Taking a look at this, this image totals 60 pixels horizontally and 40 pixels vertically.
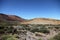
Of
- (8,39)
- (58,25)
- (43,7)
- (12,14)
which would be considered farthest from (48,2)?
(8,39)

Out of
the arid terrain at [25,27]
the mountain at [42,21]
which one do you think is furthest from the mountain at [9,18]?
the mountain at [42,21]

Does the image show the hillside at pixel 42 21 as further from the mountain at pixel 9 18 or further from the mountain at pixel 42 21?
the mountain at pixel 9 18

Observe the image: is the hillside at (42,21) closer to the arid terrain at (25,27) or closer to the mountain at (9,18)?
the arid terrain at (25,27)

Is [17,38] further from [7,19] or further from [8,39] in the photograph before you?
[7,19]

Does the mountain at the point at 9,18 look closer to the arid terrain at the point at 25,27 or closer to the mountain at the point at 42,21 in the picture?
the arid terrain at the point at 25,27

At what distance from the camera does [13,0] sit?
8.35m

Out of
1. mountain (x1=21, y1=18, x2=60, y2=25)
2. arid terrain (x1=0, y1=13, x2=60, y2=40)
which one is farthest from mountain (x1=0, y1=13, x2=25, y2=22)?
mountain (x1=21, y1=18, x2=60, y2=25)

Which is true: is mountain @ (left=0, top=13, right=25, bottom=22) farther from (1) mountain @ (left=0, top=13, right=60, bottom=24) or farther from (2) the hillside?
(2) the hillside

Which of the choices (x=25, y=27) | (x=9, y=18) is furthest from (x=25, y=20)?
(x=9, y=18)

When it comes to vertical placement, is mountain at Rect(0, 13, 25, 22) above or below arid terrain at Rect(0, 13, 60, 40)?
above

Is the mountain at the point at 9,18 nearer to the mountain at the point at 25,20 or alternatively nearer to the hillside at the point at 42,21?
the mountain at the point at 25,20

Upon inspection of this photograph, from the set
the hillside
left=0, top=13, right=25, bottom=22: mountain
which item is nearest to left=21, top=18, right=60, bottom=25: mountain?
the hillside

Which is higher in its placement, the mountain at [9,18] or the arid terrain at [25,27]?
the mountain at [9,18]

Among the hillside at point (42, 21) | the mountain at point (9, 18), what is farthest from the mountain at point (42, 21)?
the mountain at point (9, 18)
